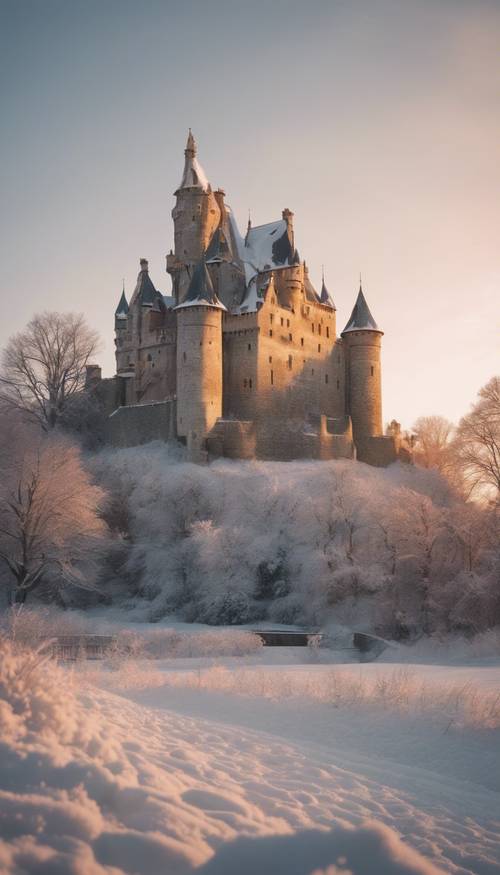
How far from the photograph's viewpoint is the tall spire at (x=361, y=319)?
58.8m

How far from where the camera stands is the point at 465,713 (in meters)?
12.4

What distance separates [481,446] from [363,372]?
2135 cm

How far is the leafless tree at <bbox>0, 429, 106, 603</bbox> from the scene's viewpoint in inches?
1262

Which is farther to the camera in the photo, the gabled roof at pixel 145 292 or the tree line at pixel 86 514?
the gabled roof at pixel 145 292

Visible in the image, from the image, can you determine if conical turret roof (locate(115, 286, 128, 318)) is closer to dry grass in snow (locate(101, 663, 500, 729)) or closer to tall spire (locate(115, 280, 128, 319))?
tall spire (locate(115, 280, 128, 319))

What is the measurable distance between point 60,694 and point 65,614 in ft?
84.3

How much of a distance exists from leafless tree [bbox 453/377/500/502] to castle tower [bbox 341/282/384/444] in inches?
713

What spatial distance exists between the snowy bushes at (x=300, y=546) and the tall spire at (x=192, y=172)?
70.3ft

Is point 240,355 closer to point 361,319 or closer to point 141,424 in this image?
point 141,424

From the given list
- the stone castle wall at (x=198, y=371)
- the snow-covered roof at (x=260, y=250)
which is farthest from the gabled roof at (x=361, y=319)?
the stone castle wall at (x=198, y=371)

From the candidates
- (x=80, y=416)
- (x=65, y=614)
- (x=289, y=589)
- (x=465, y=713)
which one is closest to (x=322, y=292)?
(x=80, y=416)

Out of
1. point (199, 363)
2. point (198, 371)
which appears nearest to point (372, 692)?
point (198, 371)

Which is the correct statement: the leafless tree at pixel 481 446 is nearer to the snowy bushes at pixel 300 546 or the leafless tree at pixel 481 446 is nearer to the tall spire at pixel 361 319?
the snowy bushes at pixel 300 546

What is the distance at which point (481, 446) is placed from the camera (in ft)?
123
